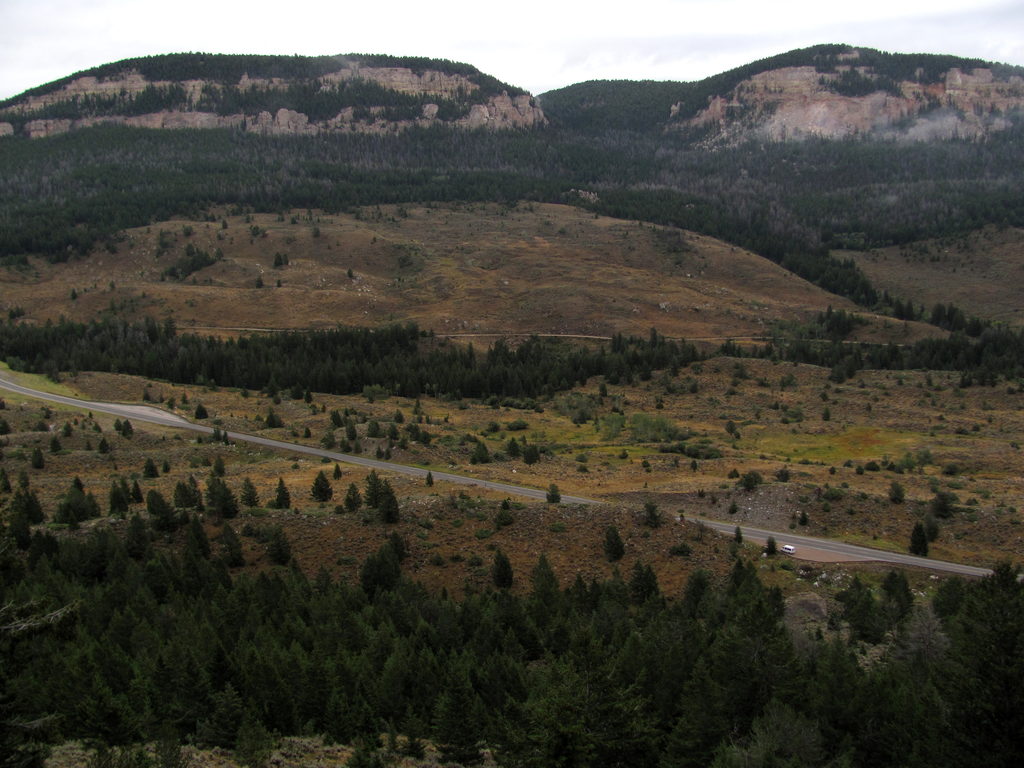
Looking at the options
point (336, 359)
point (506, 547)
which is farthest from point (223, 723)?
point (336, 359)

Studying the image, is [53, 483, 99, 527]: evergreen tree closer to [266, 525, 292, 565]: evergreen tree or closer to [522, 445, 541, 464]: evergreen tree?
[266, 525, 292, 565]: evergreen tree

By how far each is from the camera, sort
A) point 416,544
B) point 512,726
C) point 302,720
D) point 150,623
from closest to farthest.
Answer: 1. point 512,726
2. point 302,720
3. point 150,623
4. point 416,544

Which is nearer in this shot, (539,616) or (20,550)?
(539,616)

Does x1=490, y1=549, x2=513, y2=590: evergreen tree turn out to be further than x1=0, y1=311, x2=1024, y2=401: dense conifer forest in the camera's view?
No

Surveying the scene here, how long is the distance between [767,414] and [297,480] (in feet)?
200

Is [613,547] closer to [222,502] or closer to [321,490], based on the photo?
[321,490]

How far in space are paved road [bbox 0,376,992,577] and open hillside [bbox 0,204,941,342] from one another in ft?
172

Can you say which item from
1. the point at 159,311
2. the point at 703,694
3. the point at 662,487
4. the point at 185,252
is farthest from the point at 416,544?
the point at 185,252

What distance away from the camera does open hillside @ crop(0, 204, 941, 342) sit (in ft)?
508

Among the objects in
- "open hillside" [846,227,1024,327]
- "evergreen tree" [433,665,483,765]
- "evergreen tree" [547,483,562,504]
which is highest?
"open hillside" [846,227,1024,327]

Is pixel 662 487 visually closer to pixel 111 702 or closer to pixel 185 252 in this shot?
pixel 111 702

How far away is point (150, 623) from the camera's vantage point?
37062 mm

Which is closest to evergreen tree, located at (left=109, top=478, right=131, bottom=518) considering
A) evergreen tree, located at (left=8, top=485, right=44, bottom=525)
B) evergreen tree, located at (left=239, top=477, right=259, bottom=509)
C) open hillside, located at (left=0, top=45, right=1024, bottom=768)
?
open hillside, located at (left=0, top=45, right=1024, bottom=768)

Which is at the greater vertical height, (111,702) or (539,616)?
(111,702)
